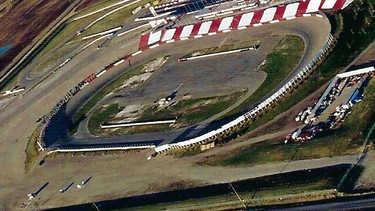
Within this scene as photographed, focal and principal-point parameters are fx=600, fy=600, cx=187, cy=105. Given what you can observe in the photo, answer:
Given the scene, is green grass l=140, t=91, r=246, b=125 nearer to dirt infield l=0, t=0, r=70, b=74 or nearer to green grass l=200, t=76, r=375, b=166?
green grass l=200, t=76, r=375, b=166

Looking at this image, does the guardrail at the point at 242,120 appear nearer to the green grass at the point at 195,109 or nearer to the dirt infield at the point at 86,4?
the green grass at the point at 195,109

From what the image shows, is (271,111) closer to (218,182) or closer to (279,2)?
A: (218,182)

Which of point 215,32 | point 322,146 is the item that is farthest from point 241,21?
point 322,146

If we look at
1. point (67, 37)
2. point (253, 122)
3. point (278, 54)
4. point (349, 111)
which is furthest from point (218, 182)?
point (67, 37)

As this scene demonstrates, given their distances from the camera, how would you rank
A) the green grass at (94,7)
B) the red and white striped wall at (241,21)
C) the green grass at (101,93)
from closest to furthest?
1. the red and white striped wall at (241,21)
2. the green grass at (101,93)
3. the green grass at (94,7)

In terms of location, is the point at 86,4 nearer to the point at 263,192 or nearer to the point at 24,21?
the point at 24,21

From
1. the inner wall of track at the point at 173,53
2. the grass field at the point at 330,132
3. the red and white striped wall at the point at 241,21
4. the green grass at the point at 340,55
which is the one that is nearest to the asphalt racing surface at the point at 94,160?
the inner wall of track at the point at 173,53
